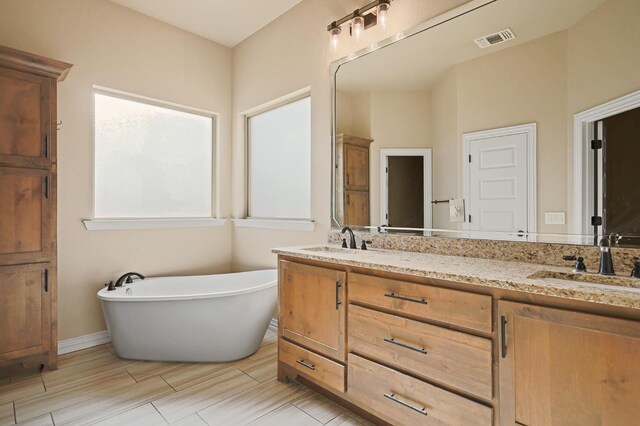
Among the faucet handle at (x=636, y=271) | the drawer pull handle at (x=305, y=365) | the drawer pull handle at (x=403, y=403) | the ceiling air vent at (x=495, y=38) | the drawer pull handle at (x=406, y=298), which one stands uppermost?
the ceiling air vent at (x=495, y=38)

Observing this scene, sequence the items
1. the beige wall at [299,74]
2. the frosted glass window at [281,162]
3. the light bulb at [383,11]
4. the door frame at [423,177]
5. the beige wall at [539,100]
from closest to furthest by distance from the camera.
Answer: the beige wall at [539,100] → the door frame at [423,177] → the light bulb at [383,11] → the beige wall at [299,74] → the frosted glass window at [281,162]

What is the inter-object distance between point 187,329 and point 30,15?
2603mm

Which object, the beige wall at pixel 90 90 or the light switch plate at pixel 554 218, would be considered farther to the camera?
the beige wall at pixel 90 90

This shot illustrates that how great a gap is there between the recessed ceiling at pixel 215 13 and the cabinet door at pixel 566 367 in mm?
2971

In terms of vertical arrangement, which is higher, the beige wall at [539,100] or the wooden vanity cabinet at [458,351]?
the beige wall at [539,100]

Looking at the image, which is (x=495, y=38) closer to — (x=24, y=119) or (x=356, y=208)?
(x=356, y=208)

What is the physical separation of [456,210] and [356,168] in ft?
2.65

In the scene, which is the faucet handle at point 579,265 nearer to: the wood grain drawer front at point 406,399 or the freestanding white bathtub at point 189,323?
the wood grain drawer front at point 406,399

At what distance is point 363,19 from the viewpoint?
2.43 m

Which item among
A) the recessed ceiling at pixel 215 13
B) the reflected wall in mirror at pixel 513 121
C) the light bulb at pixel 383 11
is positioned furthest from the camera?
the recessed ceiling at pixel 215 13

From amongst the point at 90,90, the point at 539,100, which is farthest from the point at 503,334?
the point at 90,90

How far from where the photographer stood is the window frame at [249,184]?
300 centimetres

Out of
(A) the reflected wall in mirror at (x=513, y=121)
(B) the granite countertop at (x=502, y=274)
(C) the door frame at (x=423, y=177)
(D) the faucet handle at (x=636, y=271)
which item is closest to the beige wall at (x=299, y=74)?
(A) the reflected wall in mirror at (x=513, y=121)

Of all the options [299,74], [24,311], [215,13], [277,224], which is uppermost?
[215,13]
